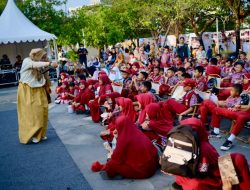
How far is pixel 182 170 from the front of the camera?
358 centimetres

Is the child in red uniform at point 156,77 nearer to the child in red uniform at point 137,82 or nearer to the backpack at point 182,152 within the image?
the child in red uniform at point 137,82

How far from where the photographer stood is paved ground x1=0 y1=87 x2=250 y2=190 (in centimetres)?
512

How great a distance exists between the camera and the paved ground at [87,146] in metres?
5.12

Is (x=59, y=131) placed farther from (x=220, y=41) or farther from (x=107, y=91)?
(x=220, y=41)

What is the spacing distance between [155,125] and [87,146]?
188 centimetres

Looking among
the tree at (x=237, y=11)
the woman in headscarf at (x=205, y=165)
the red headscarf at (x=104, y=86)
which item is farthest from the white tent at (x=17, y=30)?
the woman in headscarf at (x=205, y=165)

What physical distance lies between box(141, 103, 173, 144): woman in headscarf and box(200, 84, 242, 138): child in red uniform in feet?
3.89

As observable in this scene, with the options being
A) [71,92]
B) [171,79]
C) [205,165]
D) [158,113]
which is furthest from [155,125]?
[71,92]

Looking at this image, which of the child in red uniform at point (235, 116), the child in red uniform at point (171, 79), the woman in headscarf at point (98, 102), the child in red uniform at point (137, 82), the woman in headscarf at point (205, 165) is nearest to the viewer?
the woman in headscarf at point (205, 165)

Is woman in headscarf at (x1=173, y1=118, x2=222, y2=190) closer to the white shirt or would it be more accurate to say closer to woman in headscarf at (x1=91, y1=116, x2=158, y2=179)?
woman in headscarf at (x1=91, y1=116, x2=158, y2=179)

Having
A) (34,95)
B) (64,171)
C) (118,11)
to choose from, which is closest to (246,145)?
(64,171)

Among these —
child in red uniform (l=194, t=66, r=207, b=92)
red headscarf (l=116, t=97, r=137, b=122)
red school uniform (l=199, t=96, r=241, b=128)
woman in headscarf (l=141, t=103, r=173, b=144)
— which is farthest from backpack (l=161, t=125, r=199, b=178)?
child in red uniform (l=194, t=66, r=207, b=92)

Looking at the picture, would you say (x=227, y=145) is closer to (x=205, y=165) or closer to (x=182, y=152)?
(x=205, y=165)

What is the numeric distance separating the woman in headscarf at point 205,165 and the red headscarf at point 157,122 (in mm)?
1971
